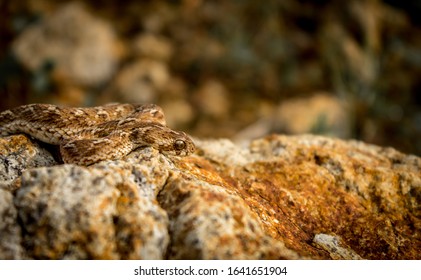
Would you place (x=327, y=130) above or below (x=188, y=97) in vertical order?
below

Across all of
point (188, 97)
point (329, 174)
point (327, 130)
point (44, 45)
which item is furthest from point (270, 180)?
point (44, 45)

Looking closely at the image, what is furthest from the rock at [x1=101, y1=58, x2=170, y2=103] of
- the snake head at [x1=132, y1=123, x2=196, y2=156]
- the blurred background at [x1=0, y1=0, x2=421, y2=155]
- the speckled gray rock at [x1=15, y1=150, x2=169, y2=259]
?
the speckled gray rock at [x1=15, y1=150, x2=169, y2=259]

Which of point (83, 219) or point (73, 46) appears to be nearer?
point (83, 219)

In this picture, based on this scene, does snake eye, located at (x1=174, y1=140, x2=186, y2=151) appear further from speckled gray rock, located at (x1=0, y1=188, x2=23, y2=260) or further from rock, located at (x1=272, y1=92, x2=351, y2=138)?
rock, located at (x1=272, y1=92, x2=351, y2=138)

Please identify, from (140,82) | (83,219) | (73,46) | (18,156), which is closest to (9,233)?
(83,219)

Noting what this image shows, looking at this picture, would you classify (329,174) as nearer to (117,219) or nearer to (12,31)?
(117,219)

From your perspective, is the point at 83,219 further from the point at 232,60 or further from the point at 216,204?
the point at 232,60
